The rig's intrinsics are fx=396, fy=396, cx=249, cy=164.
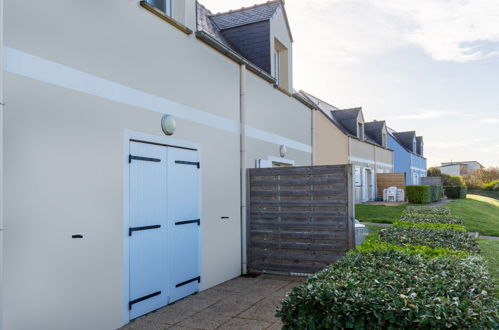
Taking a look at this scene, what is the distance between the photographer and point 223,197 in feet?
25.0

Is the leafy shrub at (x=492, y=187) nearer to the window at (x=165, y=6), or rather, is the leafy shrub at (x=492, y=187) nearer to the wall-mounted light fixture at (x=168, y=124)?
the window at (x=165, y=6)

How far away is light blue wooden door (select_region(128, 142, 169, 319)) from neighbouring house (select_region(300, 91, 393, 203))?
1420cm

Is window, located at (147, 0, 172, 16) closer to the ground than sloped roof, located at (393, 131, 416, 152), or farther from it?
closer to the ground

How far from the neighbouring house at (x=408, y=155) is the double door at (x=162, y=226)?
1320 inches

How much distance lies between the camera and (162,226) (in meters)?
5.88

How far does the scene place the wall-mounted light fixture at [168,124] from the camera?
5.91 meters

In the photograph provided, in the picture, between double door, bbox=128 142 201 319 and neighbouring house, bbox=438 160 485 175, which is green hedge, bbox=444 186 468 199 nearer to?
double door, bbox=128 142 201 319

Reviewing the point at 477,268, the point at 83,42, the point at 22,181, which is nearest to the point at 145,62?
the point at 83,42

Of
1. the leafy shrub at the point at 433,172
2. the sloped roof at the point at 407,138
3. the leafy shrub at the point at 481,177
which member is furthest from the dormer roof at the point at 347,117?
the leafy shrub at the point at 433,172

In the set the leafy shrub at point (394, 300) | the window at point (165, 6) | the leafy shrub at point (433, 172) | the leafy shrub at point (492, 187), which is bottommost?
the leafy shrub at point (394, 300)

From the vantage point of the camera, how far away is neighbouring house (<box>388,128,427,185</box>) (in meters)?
37.8

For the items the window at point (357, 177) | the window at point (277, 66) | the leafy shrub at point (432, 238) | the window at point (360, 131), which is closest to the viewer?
the leafy shrub at point (432, 238)

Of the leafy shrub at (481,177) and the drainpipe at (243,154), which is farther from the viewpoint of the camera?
the leafy shrub at (481,177)

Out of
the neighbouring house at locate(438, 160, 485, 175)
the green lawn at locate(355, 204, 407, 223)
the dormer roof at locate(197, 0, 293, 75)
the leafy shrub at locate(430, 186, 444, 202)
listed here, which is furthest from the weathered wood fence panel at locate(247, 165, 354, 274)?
the neighbouring house at locate(438, 160, 485, 175)
